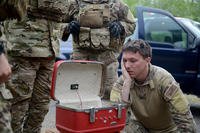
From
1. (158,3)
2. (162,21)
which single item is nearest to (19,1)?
(162,21)

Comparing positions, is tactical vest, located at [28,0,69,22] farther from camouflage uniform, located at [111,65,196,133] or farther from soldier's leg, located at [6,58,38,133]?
camouflage uniform, located at [111,65,196,133]

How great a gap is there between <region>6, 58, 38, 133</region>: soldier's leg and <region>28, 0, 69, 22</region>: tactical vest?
0.39 m

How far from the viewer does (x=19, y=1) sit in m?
2.40

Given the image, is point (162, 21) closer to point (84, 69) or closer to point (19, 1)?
point (84, 69)

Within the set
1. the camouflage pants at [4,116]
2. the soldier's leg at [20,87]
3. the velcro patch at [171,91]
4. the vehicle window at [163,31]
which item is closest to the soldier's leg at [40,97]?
the soldier's leg at [20,87]

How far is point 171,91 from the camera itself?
11.5ft

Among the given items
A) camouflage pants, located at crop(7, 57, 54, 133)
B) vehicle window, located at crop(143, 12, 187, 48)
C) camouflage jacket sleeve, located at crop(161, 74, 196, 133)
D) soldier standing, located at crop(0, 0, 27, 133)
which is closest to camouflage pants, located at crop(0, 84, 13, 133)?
soldier standing, located at crop(0, 0, 27, 133)

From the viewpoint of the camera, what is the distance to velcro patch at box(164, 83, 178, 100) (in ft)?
11.4

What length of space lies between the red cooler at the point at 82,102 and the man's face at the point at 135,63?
0.25 meters

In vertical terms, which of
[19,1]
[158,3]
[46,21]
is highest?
[19,1]

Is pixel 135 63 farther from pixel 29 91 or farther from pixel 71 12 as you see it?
pixel 71 12

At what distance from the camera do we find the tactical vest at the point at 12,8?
2.33m

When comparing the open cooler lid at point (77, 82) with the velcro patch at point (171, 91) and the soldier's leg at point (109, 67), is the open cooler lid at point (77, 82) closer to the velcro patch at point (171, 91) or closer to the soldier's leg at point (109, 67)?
the velcro patch at point (171, 91)

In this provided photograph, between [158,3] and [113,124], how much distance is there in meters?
11.3
